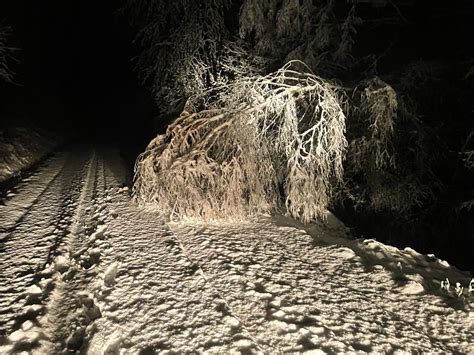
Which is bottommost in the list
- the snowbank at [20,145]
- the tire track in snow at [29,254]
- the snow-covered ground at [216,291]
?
the snow-covered ground at [216,291]

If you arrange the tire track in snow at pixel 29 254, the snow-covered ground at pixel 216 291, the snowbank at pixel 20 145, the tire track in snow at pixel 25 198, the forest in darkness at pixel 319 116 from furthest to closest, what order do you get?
the snowbank at pixel 20 145
the forest in darkness at pixel 319 116
the tire track in snow at pixel 25 198
the tire track in snow at pixel 29 254
the snow-covered ground at pixel 216 291

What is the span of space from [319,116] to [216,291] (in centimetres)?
415

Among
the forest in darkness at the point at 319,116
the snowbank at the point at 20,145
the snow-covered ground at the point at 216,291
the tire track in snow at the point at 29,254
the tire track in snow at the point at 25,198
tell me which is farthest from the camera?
the snowbank at the point at 20,145

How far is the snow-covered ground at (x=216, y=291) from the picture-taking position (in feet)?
10.2

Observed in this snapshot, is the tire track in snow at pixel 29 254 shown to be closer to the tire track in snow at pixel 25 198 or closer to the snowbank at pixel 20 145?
the tire track in snow at pixel 25 198

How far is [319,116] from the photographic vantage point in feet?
21.1

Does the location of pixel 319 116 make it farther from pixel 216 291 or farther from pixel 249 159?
pixel 216 291

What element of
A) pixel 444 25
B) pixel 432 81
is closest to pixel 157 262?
pixel 432 81

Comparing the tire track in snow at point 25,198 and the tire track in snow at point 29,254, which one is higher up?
the tire track in snow at point 25,198

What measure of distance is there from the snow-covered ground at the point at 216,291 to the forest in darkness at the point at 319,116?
90 centimetres

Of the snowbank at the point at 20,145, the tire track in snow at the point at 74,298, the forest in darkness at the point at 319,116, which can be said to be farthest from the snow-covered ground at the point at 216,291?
the snowbank at the point at 20,145

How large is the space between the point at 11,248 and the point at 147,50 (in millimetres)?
7700

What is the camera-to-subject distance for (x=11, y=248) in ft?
16.0

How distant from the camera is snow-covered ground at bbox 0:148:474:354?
10.2ft
